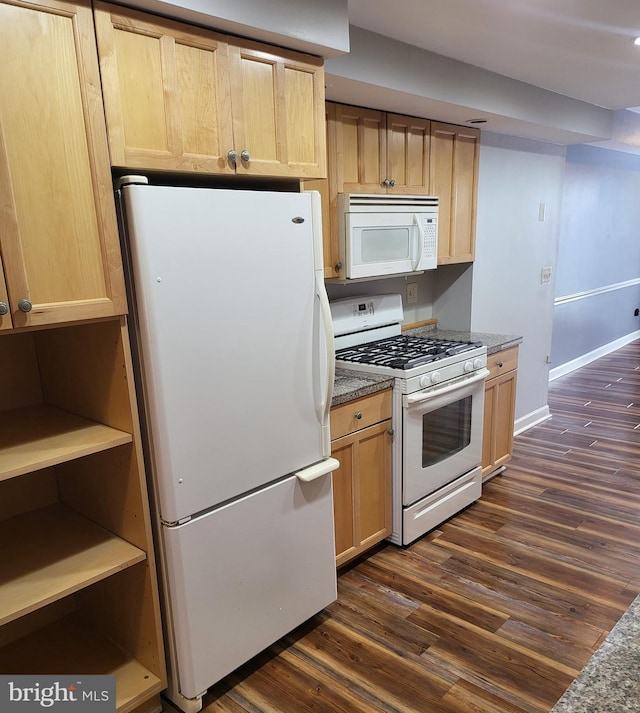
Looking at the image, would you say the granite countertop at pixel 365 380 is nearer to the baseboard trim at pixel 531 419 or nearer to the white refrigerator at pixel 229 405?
the white refrigerator at pixel 229 405

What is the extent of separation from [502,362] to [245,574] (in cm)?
210

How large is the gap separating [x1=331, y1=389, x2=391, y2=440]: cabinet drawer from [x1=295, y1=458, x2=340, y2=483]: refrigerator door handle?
244mm

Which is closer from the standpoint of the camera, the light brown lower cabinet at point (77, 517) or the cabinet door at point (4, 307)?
the cabinet door at point (4, 307)

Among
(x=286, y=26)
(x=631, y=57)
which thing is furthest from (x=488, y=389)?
(x=286, y=26)

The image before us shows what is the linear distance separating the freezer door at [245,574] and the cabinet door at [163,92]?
3.64ft

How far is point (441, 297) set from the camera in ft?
12.2

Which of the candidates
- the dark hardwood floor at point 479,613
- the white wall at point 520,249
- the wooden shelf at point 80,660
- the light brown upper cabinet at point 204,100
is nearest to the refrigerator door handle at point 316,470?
the dark hardwood floor at point 479,613

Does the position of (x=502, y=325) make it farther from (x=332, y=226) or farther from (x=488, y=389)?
(x=332, y=226)

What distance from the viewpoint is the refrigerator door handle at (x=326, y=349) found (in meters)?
1.96

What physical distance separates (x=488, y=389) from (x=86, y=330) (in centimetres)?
231

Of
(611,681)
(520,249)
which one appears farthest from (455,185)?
(611,681)

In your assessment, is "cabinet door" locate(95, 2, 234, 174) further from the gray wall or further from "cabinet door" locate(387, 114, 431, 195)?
the gray wall

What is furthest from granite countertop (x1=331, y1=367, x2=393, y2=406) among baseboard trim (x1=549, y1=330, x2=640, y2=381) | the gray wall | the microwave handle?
baseboard trim (x1=549, y1=330, x2=640, y2=381)

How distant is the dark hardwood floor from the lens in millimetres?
1907
